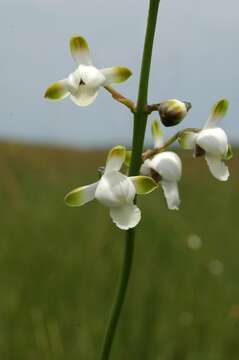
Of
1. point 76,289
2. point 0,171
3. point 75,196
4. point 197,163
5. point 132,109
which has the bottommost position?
point 197,163

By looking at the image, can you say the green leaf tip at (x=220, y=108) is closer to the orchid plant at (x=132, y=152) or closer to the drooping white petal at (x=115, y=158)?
the orchid plant at (x=132, y=152)

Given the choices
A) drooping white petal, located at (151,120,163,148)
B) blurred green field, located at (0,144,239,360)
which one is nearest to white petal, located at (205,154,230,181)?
drooping white petal, located at (151,120,163,148)

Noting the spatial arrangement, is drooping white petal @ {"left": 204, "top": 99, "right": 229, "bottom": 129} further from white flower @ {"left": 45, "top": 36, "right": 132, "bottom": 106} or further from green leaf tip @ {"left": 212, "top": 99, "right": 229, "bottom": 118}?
white flower @ {"left": 45, "top": 36, "right": 132, "bottom": 106}

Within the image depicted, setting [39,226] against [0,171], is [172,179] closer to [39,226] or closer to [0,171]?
[39,226]

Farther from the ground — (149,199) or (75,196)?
(75,196)

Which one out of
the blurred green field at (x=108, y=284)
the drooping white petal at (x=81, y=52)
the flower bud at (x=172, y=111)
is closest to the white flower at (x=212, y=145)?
the flower bud at (x=172, y=111)

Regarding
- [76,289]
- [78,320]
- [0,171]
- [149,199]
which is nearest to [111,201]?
[78,320]

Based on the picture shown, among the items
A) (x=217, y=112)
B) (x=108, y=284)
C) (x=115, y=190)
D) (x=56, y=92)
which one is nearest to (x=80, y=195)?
(x=115, y=190)

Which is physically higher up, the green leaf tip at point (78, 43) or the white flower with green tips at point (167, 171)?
the green leaf tip at point (78, 43)

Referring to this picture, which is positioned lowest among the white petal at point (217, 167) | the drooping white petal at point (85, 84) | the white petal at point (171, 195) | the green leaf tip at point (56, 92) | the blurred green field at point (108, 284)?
the blurred green field at point (108, 284)
